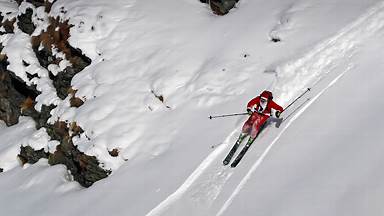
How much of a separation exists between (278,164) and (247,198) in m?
1.36

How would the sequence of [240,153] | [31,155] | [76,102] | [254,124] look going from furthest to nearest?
1. [31,155]
2. [76,102]
3. [254,124]
4. [240,153]

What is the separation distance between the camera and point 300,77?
15180 millimetres

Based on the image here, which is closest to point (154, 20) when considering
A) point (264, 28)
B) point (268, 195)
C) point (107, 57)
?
point (107, 57)

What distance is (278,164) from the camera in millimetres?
11883

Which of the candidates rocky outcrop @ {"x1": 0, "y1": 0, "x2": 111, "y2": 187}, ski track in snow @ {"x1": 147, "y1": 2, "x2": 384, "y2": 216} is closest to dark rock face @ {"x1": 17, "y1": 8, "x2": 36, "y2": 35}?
rocky outcrop @ {"x1": 0, "y1": 0, "x2": 111, "y2": 187}

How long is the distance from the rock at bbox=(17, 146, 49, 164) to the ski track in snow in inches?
361

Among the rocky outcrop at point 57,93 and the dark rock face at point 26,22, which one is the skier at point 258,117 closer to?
the rocky outcrop at point 57,93

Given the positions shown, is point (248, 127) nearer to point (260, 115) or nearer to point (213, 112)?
point (260, 115)

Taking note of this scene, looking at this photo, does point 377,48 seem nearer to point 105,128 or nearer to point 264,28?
point 264,28

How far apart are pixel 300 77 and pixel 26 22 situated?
16.0 meters

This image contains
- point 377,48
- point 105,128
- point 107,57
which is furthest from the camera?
point 107,57

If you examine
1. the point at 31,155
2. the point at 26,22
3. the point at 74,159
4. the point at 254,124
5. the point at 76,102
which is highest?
the point at 254,124

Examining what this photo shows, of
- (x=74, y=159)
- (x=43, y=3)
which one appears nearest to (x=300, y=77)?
(x=74, y=159)

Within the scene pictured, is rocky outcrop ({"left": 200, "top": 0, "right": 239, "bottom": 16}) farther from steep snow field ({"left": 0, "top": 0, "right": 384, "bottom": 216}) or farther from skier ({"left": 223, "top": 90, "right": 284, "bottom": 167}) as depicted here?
skier ({"left": 223, "top": 90, "right": 284, "bottom": 167})
